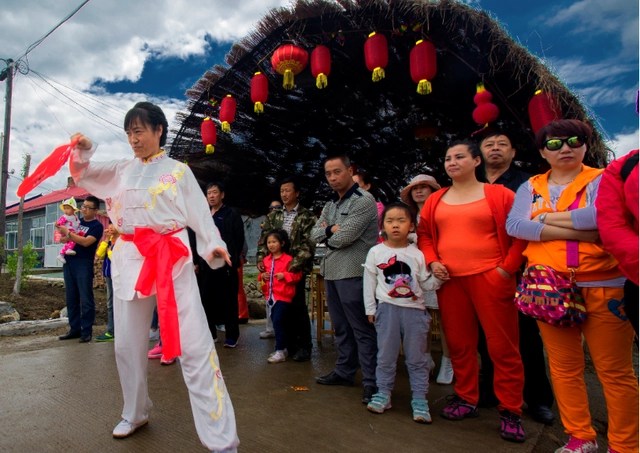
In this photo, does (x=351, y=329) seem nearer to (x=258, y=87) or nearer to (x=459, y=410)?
(x=459, y=410)

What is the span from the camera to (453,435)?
2.19 m

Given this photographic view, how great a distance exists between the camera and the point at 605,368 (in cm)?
187

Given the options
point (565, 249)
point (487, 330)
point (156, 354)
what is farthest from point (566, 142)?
point (156, 354)

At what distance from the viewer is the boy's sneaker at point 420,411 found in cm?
234

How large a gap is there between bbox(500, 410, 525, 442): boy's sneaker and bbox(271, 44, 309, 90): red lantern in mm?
3583

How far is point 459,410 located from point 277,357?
5.62 ft

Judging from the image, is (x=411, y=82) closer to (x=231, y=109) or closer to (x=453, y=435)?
(x=231, y=109)

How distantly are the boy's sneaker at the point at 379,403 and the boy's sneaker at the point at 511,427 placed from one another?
0.65 meters

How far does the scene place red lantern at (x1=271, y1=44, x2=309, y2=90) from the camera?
423cm

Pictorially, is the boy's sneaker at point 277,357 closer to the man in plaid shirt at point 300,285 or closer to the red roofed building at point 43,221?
the man in plaid shirt at point 300,285

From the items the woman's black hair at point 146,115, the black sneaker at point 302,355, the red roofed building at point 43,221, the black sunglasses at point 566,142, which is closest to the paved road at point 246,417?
the black sneaker at point 302,355

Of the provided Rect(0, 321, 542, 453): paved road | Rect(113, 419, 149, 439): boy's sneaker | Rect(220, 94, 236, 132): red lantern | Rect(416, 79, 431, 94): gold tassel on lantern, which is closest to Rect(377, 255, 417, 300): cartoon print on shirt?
Rect(0, 321, 542, 453): paved road

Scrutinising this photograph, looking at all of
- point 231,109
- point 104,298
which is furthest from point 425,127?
point 104,298

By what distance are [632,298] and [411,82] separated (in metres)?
3.54
